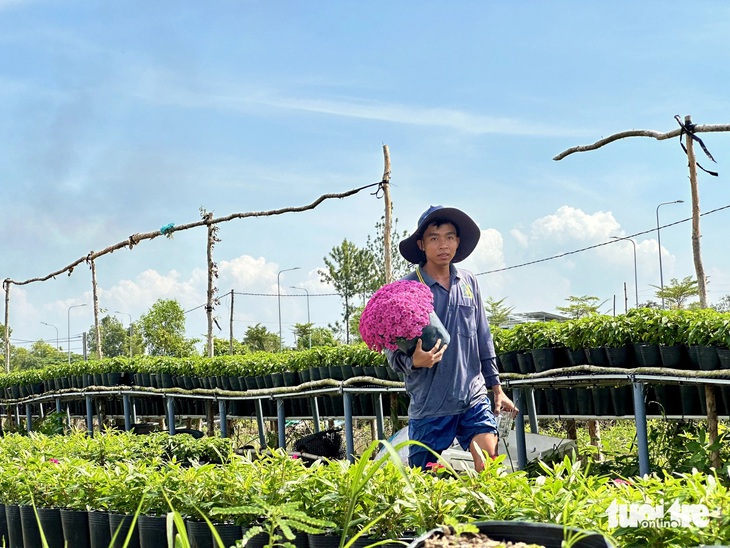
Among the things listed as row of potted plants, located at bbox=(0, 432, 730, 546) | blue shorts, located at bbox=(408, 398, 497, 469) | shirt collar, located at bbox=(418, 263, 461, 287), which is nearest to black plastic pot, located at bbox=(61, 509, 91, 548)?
row of potted plants, located at bbox=(0, 432, 730, 546)

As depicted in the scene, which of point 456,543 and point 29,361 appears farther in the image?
point 29,361

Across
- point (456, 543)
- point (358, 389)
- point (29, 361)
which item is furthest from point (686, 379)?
point (29, 361)

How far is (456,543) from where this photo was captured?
152 centimetres

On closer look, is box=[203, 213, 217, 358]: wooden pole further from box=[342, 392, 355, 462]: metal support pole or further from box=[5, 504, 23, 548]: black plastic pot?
box=[5, 504, 23, 548]: black plastic pot

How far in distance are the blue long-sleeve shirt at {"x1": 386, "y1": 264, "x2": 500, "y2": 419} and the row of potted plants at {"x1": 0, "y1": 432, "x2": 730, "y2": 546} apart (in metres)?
1.08

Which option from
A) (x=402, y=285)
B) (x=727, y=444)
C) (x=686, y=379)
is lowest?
(x=727, y=444)

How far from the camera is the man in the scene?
353 centimetres

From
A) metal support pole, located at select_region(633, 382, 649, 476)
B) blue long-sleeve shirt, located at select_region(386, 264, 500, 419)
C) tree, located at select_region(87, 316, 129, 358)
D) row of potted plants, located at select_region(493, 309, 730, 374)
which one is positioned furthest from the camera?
tree, located at select_region(87, 316, 129, 358)

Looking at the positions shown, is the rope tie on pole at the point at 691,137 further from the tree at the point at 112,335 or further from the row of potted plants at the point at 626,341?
the tree at the point at 112,335

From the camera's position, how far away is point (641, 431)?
4.44 meters

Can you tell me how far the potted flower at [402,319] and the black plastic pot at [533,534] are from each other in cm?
180

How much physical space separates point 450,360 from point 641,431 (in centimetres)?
147

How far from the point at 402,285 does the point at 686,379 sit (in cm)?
181

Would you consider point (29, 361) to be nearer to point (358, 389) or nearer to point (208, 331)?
point (208, 331)
